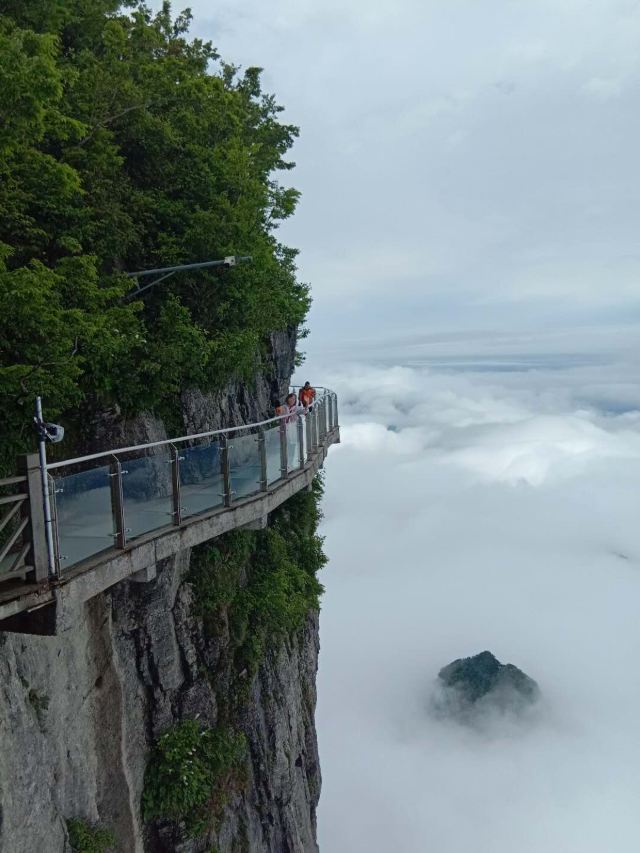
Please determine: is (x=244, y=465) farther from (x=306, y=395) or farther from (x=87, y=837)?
(x=87, y=837)

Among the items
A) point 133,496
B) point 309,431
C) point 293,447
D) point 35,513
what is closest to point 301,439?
point 293,447

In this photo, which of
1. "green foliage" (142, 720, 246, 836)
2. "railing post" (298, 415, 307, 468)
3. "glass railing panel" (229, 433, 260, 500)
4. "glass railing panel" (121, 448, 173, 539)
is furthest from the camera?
"railing post" (298, 415, 307, 468)

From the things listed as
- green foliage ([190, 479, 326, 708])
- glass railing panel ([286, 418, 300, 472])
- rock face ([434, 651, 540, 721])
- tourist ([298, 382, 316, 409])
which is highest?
tourist ([298, 382, 316, 409])

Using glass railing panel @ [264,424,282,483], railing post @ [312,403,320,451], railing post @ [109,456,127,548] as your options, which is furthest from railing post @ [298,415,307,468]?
railing post @ [109,456,127,548]

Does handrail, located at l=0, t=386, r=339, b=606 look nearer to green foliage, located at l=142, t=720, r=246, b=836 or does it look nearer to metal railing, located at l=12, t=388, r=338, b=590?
metal railing, located at l=12, t=388, r=338, b=590

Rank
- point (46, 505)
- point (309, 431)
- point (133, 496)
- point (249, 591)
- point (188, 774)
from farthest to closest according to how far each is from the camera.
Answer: point (249, 591)
point (309, 431)
point (188, 774)
point (133, 496)
point (46, 505)

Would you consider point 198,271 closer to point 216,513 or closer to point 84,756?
point 216,513

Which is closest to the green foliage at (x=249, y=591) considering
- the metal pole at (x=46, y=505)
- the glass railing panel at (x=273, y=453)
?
the glass railing panel at (x=273, y=453)
